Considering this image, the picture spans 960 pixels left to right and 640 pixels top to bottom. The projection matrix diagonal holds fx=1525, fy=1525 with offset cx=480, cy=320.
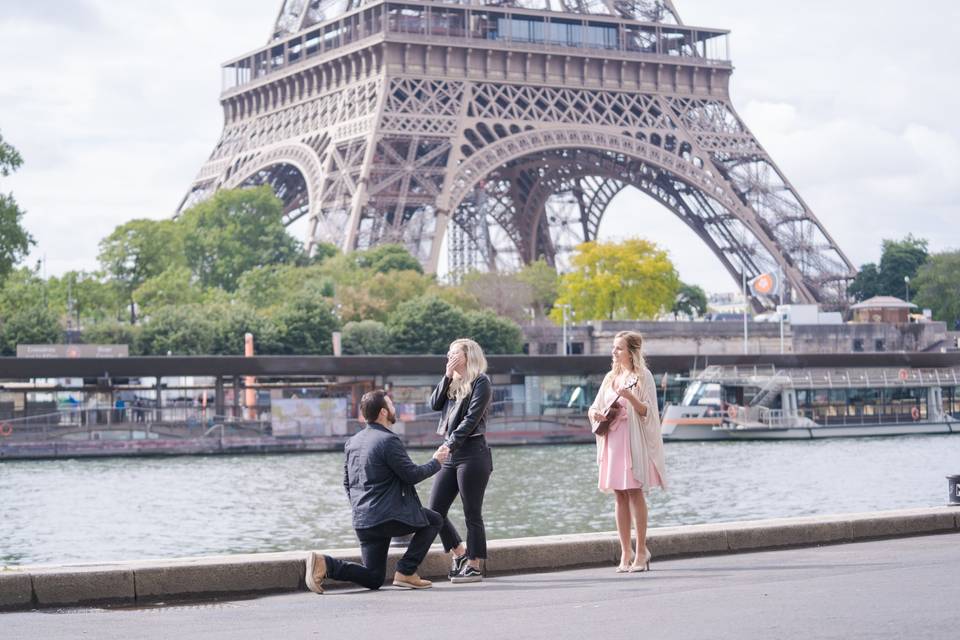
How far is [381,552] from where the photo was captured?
10.5 metres

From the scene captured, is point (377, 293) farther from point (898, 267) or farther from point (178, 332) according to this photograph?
point (898, 267)

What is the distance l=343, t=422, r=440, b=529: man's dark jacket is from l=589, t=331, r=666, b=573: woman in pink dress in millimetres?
1323

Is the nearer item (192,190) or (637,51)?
(637,51)

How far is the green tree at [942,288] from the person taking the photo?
9312 cm

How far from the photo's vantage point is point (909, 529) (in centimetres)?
1281

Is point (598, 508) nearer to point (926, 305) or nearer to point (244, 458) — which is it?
point (244, 458)

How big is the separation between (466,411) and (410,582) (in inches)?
48.9

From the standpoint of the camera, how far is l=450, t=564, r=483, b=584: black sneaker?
10695 millimetres

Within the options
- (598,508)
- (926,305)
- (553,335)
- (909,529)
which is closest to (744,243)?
(553,335)

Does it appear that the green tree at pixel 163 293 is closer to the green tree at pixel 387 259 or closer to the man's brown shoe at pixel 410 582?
the green tree at pixel 387 259

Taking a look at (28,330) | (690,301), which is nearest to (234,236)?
(28,330)

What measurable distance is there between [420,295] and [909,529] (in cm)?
5867

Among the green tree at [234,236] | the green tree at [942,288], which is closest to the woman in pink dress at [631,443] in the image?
the green tree at [234,236]

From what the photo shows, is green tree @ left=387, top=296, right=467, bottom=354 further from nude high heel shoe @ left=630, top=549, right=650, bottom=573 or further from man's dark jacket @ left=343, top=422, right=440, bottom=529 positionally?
man's dark jacket @ left=343, top=422, right=440, bottom=529
